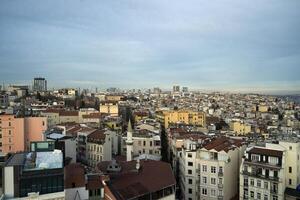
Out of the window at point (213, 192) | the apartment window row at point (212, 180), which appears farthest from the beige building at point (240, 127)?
the window at point (213, 192)

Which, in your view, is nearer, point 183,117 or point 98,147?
point 98,147

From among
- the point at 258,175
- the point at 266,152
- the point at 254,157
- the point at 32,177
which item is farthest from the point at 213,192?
the point at 32,177

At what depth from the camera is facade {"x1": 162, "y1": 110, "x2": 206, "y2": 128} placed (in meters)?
68.1

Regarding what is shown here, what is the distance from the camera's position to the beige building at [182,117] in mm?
68206

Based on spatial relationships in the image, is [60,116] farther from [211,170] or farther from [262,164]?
[262,164]

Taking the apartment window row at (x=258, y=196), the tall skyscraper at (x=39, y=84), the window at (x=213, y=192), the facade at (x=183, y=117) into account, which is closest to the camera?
the apartment window row at (x=258, y=196)

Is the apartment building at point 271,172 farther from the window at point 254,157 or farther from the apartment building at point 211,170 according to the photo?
the apartment building at point 211,170

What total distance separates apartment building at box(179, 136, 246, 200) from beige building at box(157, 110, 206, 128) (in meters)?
38.9

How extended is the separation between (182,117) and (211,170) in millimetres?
43874

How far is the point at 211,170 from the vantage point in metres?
25.8

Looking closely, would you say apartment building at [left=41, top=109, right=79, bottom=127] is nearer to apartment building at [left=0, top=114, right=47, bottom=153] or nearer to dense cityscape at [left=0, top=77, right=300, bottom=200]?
dense cityscape at [left=0, top=77, right=300, bottom=200]

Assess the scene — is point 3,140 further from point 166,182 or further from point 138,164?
point 166,182

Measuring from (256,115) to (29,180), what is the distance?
85.6m

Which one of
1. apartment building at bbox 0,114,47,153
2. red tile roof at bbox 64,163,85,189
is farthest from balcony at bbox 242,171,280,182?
apartment building at bbox 0,114,47,153
